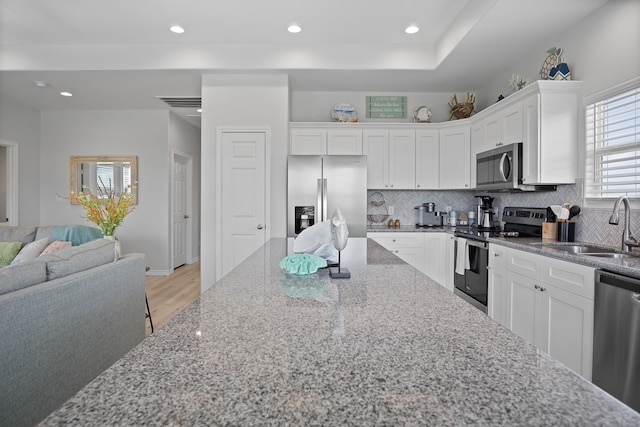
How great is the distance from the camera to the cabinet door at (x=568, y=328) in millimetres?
1911

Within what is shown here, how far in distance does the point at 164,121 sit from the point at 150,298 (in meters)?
2.76

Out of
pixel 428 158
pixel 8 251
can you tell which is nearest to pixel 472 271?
pixel 428 158

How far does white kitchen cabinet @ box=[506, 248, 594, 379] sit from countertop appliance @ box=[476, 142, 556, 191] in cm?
81

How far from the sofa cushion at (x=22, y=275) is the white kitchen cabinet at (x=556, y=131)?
3.41 meters

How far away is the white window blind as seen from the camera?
234cm

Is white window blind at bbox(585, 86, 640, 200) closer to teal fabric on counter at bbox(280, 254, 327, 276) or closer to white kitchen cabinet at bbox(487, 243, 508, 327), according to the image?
white kitchen cabinet at bbox(487, 243, 508, 327)

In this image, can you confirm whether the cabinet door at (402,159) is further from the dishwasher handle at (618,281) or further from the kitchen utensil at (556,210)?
the dishwasher handle at (618,281)

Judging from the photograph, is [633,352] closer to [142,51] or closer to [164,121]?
[142,51]

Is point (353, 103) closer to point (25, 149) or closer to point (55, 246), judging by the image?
point (55, 246)

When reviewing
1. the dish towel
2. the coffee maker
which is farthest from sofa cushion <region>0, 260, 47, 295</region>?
the coffee maker

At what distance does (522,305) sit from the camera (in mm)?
2527

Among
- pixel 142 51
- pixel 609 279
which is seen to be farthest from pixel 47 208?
pixel 609 279

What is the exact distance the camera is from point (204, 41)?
370cm

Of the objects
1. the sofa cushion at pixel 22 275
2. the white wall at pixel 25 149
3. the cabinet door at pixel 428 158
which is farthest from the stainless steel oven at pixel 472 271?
the white wall at pixel 25 149
